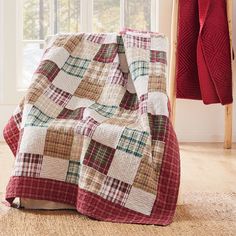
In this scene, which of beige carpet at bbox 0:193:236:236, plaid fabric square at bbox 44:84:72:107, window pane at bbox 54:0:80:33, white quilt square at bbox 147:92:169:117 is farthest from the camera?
window pane at bbox 54:0:80:33

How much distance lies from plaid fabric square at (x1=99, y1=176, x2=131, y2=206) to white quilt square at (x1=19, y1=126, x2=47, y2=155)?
0.24m

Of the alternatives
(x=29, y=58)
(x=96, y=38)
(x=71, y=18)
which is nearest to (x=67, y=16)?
(x=71, y=18)

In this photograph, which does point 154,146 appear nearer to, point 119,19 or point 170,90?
point 170,90

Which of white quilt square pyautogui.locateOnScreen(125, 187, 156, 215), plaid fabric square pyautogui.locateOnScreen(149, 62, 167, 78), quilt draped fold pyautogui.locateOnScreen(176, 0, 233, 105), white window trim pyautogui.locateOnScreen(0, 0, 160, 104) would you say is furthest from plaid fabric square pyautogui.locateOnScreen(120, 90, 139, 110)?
white window trim pyautogui.locateOnScreen(0, 0, 160, 104)

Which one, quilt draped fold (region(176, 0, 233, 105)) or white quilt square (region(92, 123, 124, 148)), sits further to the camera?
quilt draped fold (region(176, 0, 233, 105))

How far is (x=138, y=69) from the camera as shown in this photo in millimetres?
1981

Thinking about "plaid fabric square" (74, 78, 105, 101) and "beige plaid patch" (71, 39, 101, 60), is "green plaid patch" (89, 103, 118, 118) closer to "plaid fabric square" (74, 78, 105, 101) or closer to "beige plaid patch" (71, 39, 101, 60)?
"plaid fabric square" (74, 78, 105, 101)

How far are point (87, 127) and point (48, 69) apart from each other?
1.10 feet

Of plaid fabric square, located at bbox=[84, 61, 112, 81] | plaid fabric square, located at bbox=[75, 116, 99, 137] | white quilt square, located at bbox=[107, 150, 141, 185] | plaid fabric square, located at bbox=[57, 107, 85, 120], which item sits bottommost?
white quilt square, located at bbox=[107, 150, 141, 185]

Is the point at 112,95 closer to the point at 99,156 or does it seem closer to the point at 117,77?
the point at 117,77

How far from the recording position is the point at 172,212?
5.65ft

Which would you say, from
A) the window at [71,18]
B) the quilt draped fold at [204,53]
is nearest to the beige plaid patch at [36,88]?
the quilt draped fold at [204,53]

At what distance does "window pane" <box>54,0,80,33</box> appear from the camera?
3.37m

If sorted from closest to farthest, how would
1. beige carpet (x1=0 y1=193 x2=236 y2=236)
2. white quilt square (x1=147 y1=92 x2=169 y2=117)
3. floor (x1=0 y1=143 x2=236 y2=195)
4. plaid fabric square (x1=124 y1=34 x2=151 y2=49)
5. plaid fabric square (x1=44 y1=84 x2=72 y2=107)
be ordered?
beige carpet (x1=0 y1=193 x2=236 y2=236) → white quilt square (x1=147 y1=92 x2=169 y2=117) → plaid fabric square (x1=44 y1=84 x2=72 y2=107) → plaid fabric square (x1=124 y1=34 x2=151 y2=49) → floor (x1=0 y1=143 x2=236 y2=195)
